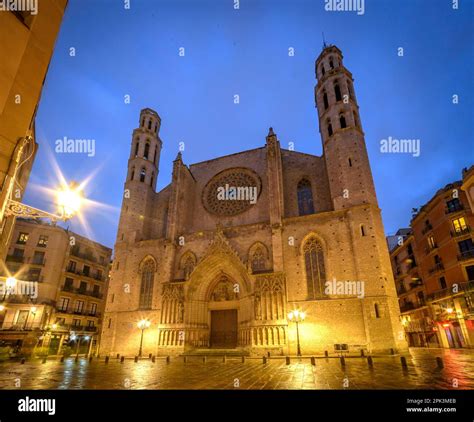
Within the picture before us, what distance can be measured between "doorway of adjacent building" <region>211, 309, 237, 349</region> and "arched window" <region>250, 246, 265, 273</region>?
3.62 metres

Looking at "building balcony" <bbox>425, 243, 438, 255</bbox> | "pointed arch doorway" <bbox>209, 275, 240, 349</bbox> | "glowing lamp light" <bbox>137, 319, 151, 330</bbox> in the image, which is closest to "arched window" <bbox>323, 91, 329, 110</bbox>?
"pointed arch doorway" <bbox>209, 275, 240, 349</bbox>

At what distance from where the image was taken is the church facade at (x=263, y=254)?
1625 centimetres

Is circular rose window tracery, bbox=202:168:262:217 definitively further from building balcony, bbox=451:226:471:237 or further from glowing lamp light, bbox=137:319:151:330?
building balcony, bbox=451:226:471:237

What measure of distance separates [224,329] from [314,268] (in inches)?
309

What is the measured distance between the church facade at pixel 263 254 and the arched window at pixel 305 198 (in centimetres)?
9

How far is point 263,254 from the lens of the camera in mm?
19453

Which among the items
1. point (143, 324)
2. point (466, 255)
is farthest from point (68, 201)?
→ point (466, 255)

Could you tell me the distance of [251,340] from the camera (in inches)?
663

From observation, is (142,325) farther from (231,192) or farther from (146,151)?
(146,151)

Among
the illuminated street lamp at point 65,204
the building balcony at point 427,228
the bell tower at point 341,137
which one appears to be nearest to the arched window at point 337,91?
the bell tower at point 341,137

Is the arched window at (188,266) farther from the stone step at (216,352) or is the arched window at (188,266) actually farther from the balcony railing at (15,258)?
the balcony railing at (15,258)

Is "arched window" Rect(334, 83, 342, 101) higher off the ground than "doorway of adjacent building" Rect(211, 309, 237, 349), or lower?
higher

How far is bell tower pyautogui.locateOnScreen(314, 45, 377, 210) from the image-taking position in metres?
18.6
